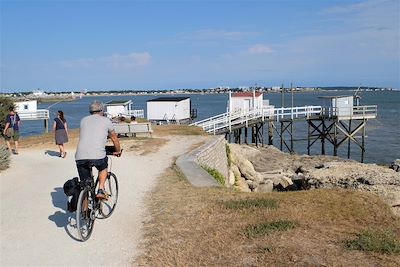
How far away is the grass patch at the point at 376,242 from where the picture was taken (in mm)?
5090

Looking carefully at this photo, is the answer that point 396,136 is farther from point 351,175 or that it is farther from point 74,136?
point 74,136

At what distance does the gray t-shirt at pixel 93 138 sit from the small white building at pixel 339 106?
110 ft

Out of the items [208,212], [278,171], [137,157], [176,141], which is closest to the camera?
[208,212]

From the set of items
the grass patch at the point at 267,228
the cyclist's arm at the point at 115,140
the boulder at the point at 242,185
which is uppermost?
the cyclist's arm at the point at 115,140

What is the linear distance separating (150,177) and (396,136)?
41881 millimetres

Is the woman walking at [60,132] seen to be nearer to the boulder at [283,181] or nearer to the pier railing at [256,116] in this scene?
the boulder at [283,181]

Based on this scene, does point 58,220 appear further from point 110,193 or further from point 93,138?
point 93,138

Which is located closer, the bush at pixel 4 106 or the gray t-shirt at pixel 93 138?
the gray t-shirt at pixel 93 138

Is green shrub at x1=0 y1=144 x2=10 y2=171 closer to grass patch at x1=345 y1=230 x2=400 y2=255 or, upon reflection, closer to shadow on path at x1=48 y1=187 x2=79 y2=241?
shadow on path at x1=48 y1=187 x2=79 y2=241

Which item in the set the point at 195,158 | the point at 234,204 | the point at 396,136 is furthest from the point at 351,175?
the point at 396,136

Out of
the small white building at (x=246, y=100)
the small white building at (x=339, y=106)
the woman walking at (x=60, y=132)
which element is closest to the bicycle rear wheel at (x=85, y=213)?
the woman walking at (x=60, y=132)

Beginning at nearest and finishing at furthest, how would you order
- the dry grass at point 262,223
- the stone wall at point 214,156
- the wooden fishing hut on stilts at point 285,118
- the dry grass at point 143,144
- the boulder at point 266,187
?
1. the dry grass at point 262,223
2. the stone wall at point 214,156
3. the dry grass at point 143,144
4. the boulder at point 266,187
5. the wooden fishing hut on stilts at point 285,118

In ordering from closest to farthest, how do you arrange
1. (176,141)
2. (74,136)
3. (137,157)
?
(137,157) < (176,141) < (74,136)

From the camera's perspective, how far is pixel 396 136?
153 feet
